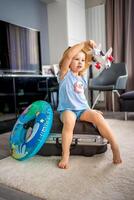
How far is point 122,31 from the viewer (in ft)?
11.2

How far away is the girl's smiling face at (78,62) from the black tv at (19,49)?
128 cm

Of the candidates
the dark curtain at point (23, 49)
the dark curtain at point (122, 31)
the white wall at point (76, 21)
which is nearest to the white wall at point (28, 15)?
the dark curtain at point (23, 49)

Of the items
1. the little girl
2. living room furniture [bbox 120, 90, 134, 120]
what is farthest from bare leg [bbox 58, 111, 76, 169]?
living room furniture [bbox 120, 90, 134, 120]

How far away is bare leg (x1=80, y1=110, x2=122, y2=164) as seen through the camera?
4.10 ft

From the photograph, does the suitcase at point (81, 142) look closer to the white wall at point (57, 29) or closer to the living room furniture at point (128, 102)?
the living room furniture at point (128, 102)

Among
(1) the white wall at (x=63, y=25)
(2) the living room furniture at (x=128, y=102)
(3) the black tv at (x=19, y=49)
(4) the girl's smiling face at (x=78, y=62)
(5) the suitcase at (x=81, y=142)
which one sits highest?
(1) the white wall at (x=63, y=25)

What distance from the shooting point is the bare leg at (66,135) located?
1211 millimetres

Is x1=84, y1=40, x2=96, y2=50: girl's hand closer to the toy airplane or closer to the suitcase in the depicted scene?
the toy airplane

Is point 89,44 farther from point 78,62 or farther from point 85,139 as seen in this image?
point 85,139

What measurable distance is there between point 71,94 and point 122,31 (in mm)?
2469

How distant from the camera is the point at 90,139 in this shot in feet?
4.44

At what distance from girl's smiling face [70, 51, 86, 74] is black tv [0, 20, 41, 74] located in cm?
128

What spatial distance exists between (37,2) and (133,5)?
59.9 inches

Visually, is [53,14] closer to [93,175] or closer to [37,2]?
[37,2]
